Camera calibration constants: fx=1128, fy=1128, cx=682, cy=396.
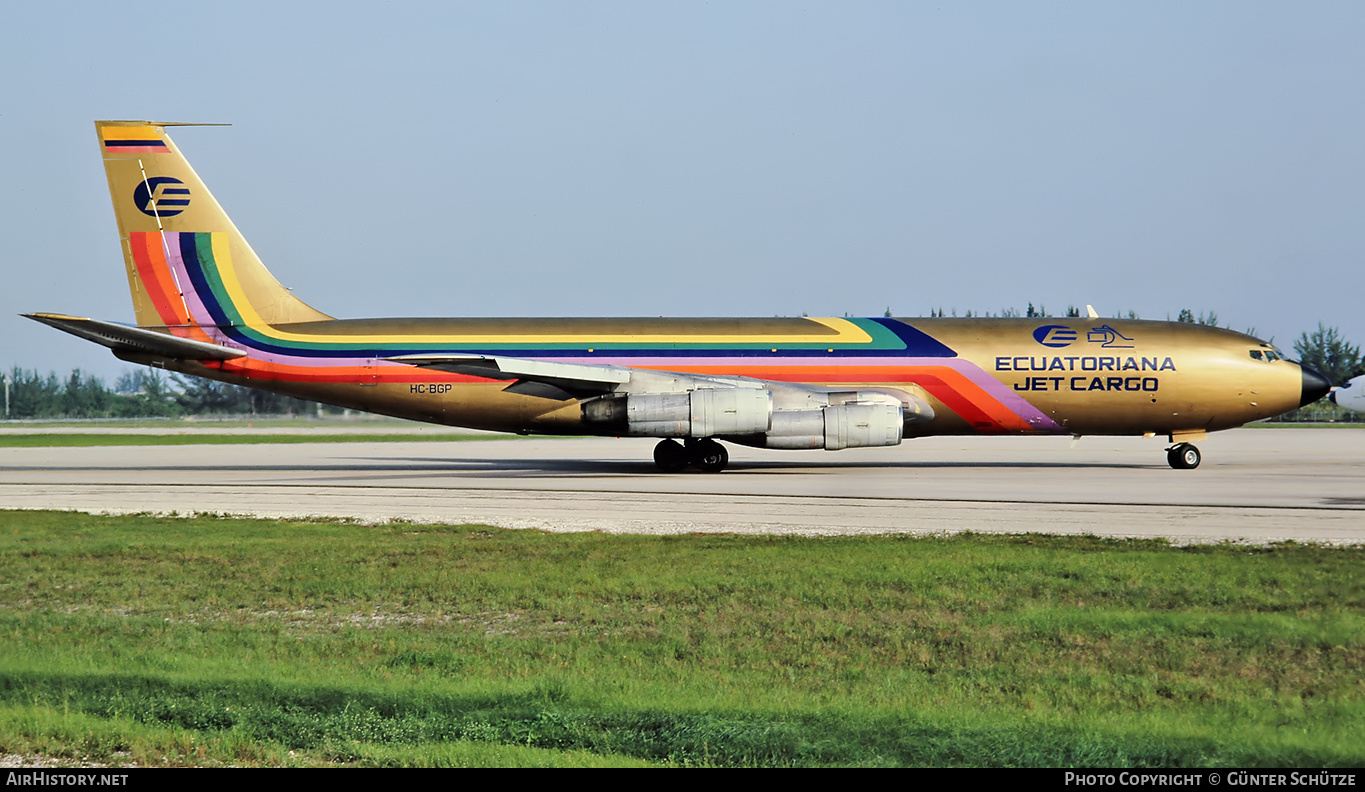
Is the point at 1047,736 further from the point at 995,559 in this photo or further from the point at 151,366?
the point at 151,366

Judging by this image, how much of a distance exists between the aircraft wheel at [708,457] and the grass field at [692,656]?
16173mm

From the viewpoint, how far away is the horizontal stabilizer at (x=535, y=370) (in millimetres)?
27141

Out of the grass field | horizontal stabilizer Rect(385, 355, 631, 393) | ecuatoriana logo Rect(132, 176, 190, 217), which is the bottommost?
the grass field

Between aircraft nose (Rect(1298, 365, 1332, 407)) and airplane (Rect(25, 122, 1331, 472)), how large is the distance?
0.07m

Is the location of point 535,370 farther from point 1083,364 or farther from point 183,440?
point 183,440

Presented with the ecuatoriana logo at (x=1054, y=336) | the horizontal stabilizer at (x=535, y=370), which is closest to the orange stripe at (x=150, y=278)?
the horizontal stabilizer at (x=535, y=370)

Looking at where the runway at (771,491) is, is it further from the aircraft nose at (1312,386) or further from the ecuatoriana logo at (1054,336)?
the ecuatoriana logo at (1054,336)

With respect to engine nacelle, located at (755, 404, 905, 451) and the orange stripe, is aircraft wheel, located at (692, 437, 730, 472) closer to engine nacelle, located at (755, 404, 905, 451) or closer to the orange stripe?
engine nacelle, located at (755, 404, 905, 451)

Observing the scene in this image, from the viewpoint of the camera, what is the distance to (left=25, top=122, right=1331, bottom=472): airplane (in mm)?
29688

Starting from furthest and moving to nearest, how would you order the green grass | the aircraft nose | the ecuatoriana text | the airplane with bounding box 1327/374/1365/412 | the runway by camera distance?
the airplane with bounding box 1327/374/1365/412 → the green grass → the aircraft nose → the ecuatoriana text → the runway

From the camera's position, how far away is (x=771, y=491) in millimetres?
22859

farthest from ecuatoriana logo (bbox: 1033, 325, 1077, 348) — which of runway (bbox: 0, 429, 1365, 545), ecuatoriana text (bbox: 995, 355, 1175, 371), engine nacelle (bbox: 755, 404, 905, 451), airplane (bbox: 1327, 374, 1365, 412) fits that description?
airplane (bbox: 1327, 374, 1365, 412)

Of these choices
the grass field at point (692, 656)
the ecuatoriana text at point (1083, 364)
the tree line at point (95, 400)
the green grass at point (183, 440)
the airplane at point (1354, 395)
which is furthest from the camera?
the tree line at point (95, 400)

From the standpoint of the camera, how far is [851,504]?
65.3 feet
